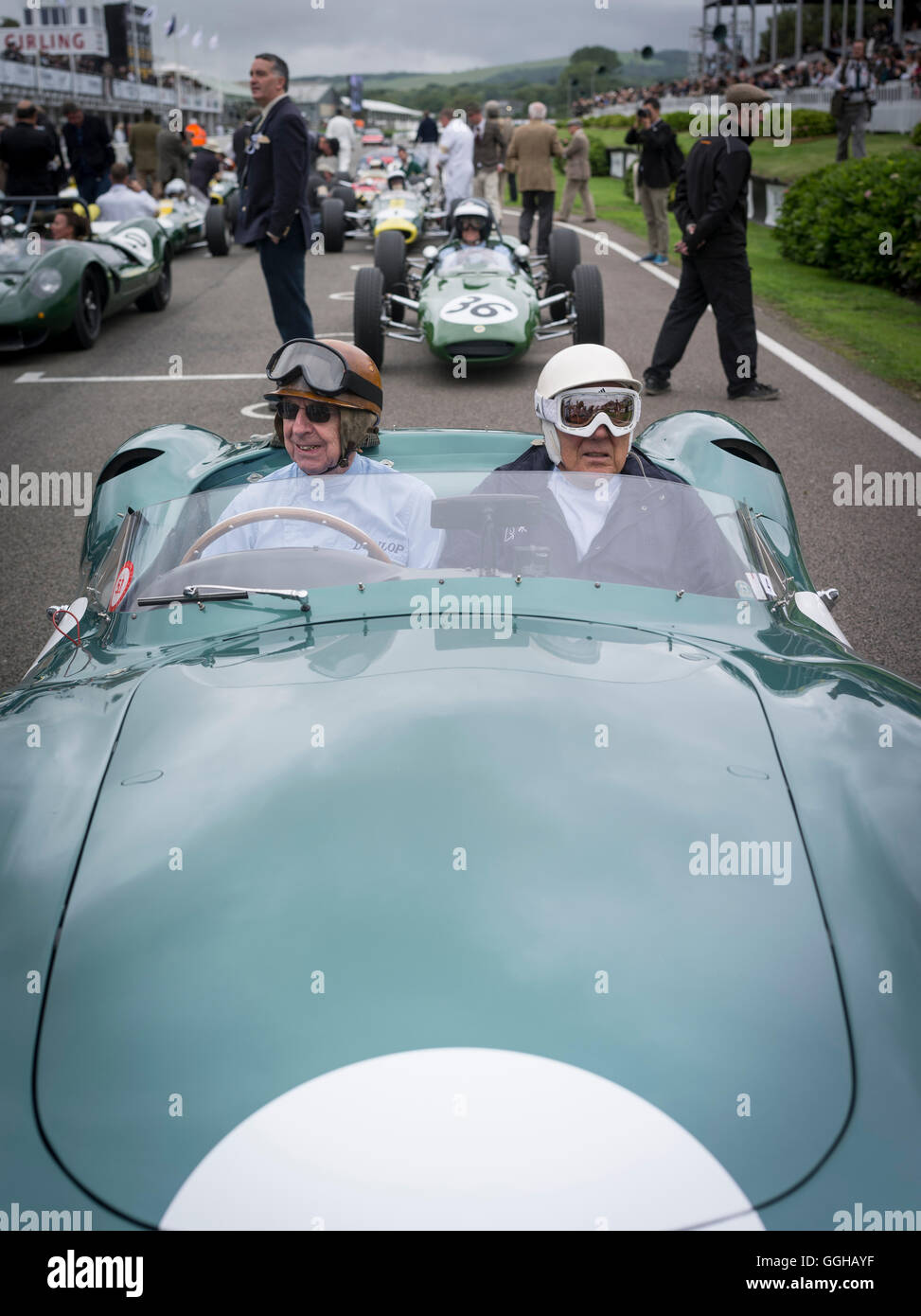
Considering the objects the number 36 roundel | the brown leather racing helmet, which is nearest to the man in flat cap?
the number 36 roundel

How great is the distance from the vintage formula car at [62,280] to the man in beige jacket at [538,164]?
558 centimetres

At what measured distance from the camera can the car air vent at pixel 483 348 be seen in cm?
941

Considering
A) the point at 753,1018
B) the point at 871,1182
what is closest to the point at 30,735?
the point at 753,1018

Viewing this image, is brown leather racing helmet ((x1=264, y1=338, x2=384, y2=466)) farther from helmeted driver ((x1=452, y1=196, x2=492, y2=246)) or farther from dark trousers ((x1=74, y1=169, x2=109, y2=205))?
dark trousers ((x1=74, y1=169, x2=109, y2=205))

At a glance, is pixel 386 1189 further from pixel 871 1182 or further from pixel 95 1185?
pixel 871 1182

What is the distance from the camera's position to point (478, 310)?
9.51 meters

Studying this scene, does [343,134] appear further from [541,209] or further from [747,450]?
[747,450]

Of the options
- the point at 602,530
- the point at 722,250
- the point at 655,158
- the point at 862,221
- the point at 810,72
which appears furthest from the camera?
the point at 810,72

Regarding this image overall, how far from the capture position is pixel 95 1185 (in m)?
1.42

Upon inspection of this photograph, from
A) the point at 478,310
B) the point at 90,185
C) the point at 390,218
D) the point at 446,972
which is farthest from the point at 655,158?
the point at 446,972

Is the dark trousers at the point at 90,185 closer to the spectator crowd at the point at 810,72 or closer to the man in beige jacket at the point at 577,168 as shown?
the man in beige jacket at the point at 577,168

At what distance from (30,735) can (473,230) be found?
9.55 m

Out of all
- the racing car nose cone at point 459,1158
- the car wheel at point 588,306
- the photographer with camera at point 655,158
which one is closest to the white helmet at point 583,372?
the racing car nose cone at point 459,1158

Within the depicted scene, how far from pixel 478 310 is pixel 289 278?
187cm
